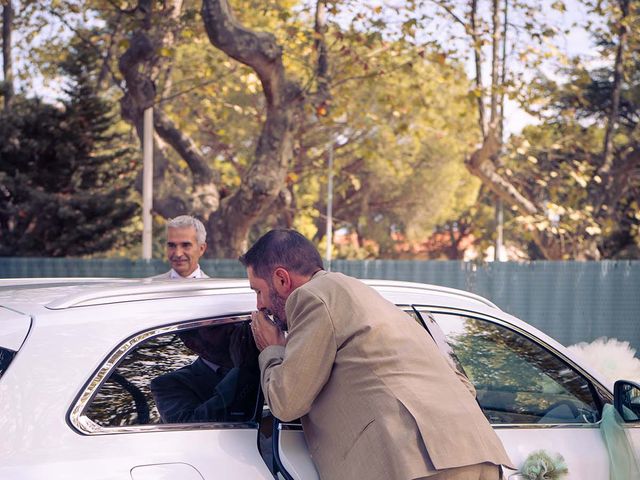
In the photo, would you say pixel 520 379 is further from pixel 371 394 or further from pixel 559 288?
pixel 559 288

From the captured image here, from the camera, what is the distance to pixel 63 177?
2073 centimetres

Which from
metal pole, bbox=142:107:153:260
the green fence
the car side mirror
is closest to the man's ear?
the car side mirror

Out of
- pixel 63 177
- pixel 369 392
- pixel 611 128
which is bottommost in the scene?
pixel 369 392

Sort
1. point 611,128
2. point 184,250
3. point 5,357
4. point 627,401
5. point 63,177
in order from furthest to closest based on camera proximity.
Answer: point 63,177, point 611,128, point 184,250, point 627,401, point 5,357

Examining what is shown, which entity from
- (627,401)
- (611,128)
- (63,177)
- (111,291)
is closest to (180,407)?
(111,291)

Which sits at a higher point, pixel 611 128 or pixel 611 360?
pixel 611 128

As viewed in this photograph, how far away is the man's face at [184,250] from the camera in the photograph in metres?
6.09

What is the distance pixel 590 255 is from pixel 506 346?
14.6 meters

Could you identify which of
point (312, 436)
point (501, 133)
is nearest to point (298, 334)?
point (312, 436)

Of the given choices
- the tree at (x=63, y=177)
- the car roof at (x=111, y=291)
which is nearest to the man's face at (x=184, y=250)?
the car roof at (x=111, y=291)

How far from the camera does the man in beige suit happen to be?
8.68ft

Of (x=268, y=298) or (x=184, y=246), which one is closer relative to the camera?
(x=268, y=298)

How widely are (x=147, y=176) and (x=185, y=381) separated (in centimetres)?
1144

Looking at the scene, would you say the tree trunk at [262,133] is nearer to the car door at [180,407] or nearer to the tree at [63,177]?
the tree at [63,177]
